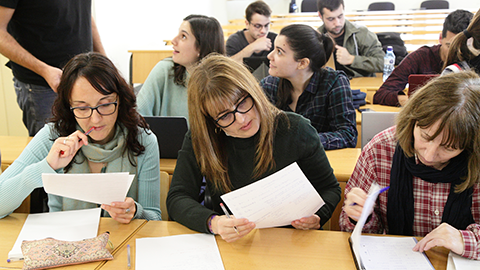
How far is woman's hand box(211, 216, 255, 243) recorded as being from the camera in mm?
1140

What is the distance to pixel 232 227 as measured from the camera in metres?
1.15

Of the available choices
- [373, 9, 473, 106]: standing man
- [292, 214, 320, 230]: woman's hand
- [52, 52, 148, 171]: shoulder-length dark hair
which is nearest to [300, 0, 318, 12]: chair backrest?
[373, 9, 473, 106]: standing man

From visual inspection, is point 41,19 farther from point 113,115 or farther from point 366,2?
point 366,2

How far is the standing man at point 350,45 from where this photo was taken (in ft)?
12.1

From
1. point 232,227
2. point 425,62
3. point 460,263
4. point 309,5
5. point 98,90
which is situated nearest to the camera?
point 460,263

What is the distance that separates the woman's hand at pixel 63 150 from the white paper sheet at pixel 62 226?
0.17m

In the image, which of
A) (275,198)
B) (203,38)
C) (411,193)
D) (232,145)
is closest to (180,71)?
(203,38)

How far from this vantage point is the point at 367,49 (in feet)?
12.5

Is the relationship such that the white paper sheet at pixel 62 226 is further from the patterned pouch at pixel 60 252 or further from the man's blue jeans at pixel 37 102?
the man's blue jeans at pixel 37 102

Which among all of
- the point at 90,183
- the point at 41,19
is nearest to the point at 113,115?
the point at 90,183

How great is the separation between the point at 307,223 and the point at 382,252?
0.23 m

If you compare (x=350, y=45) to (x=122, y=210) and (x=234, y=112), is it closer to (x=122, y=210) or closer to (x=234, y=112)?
(x=234, y=112)

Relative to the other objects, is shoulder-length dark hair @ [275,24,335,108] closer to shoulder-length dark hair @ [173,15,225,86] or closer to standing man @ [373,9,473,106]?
shoulder-length dark hair @ [173,15,225,86]

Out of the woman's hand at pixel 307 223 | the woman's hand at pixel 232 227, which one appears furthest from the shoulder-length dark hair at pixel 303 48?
the woman's hand at pixel 232 227
